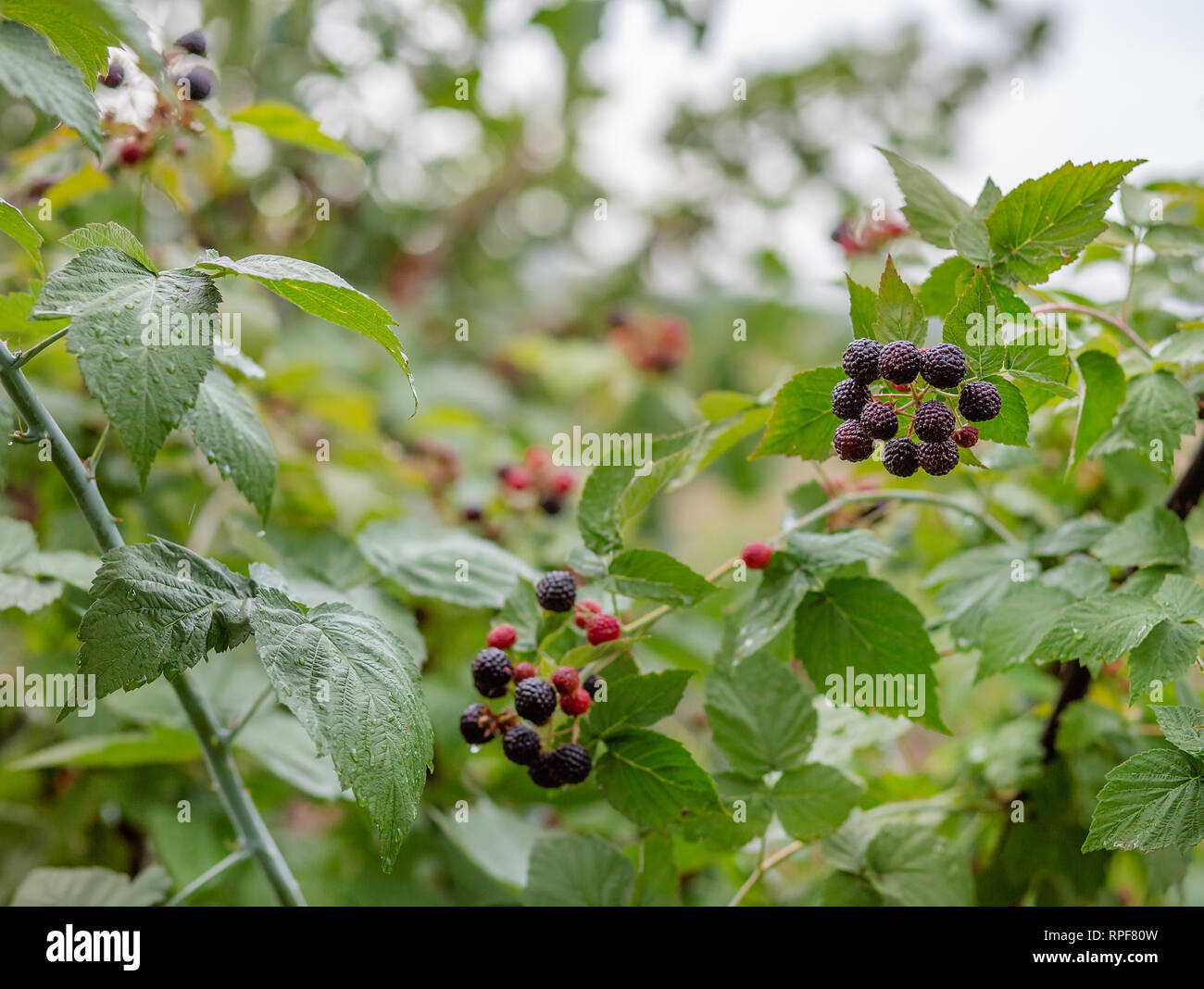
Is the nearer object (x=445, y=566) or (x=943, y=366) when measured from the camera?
(x=943, y=366)

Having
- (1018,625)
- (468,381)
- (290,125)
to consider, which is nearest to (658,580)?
(1018,625)

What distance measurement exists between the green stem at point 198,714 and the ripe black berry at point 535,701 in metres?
0.20

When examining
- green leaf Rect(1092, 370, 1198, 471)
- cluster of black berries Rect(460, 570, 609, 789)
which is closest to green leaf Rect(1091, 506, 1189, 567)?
green leaf Rect(1092, 370, 1198, 471)

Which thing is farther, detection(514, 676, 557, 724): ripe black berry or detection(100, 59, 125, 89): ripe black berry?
detection(100, 59, 125, 89): ripe black berry

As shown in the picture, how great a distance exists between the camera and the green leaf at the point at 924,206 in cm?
57

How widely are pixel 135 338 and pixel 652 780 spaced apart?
0.39 metres

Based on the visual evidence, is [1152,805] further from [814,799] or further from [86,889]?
[86,889]

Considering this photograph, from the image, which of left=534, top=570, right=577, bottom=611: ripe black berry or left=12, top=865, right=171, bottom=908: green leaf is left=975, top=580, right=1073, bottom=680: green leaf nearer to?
left=534, top=570, right=577, bottom=611: ripe black berry

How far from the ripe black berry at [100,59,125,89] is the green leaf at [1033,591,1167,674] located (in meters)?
0.79

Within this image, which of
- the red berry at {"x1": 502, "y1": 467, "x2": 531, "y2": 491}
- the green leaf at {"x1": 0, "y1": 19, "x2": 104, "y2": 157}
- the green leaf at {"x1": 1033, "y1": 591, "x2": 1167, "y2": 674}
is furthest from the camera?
the red berry at {"x1": 502, "y1": 467, "x2": 531, "y2": 491}

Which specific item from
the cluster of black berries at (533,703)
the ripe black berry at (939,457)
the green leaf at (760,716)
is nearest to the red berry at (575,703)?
the cluster of black berries at (533,703)

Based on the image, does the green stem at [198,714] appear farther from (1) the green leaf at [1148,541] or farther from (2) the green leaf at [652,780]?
(1) the green leaf at [1148,541]

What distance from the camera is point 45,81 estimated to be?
41 cm

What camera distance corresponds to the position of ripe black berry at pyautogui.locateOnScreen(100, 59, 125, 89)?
2.28ft
